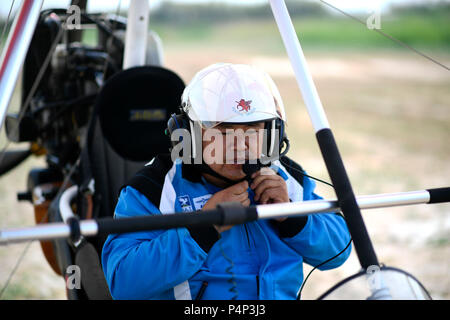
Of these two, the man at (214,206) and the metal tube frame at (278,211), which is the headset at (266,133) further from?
the metal tube frame at (278,211)

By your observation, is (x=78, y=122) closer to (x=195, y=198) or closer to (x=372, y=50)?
(x=195, y=198)

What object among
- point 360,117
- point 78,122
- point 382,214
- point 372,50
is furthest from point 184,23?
point 78,122

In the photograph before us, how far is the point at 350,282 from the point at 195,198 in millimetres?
581

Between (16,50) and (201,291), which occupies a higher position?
(16,50)

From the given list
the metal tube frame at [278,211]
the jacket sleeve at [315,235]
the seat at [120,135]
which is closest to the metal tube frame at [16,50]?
the metal tube frame at [278,211]

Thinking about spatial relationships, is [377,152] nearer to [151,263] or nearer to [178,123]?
[178,123]

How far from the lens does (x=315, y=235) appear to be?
1.48 meters

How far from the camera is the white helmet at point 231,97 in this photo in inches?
53.6

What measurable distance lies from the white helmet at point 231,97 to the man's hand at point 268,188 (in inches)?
5.9

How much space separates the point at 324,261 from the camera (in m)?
1.53

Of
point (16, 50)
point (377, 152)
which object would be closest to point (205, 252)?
point (16, 50)

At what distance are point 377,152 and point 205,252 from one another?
237 inches

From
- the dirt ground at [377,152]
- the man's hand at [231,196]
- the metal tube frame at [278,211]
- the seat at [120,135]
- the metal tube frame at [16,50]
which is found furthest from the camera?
the dirt ground at [377,152]

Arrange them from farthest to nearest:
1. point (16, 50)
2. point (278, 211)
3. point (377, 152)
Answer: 1. point (377, 152)
2. point (16, 50)
3. point (278, 211)
